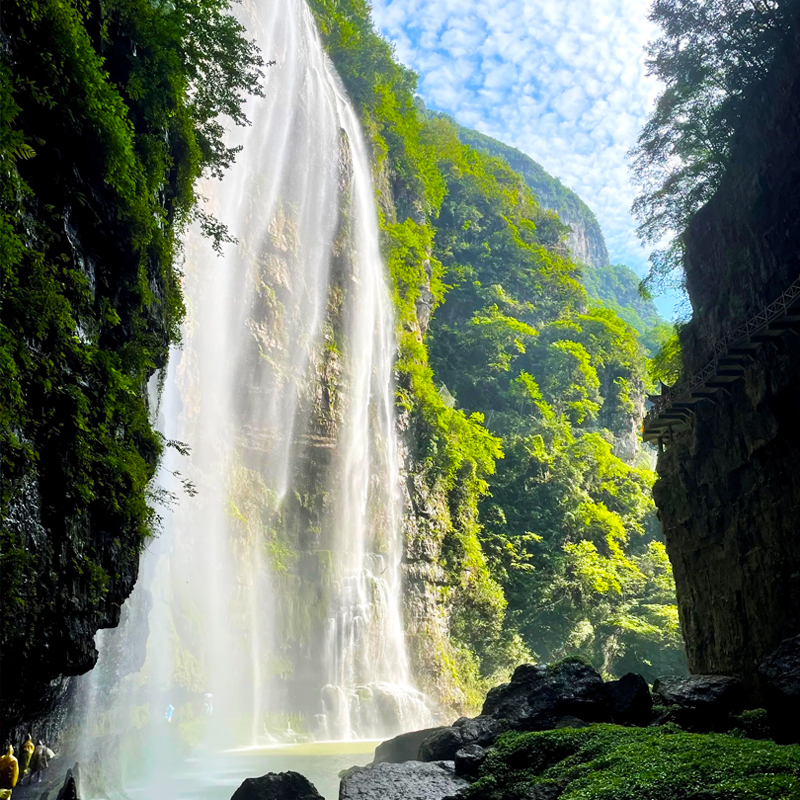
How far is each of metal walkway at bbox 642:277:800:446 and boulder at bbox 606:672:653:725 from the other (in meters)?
6.40

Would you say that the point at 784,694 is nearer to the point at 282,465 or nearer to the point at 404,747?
the point at 404,747

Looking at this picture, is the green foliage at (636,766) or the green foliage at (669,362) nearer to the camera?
the green foliage at (636,766)

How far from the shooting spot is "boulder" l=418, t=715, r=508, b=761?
10.0m

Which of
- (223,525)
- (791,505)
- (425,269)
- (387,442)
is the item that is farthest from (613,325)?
(791,505)

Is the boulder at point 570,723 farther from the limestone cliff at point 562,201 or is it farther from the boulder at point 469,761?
the limestone cliff at point 562,201

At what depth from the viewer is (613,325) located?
43188mm

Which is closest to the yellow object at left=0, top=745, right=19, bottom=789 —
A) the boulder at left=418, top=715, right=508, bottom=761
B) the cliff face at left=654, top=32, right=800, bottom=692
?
the boulder at left=418, top=715, right=508, bottom=761

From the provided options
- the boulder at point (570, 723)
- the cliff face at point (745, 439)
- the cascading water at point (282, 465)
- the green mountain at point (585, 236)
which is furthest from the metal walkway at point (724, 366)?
the green mountain at point (585, 236)

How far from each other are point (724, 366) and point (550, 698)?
7.44 meters

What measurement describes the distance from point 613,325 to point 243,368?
27377 mm

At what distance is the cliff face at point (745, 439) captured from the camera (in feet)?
39.9

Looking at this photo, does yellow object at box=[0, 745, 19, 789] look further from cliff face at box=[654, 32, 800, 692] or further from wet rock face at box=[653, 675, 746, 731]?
cliff face at box=[654, 32, 800, 692]

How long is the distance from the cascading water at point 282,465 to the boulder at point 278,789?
7018 mm

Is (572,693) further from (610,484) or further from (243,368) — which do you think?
(610,484)
